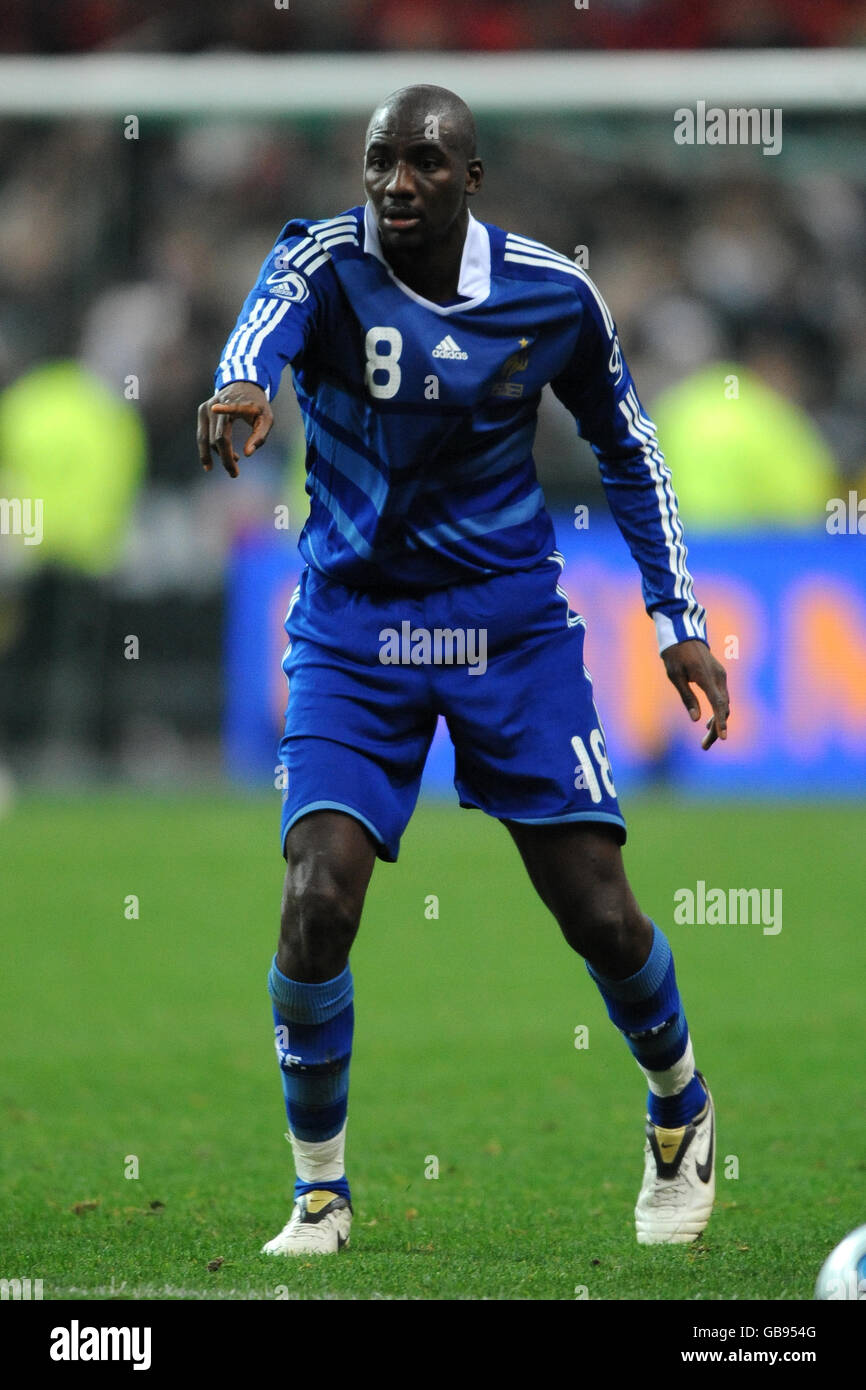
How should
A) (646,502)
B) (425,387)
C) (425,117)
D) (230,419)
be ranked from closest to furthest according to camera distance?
(230,419)
(425,117)
(425,387)
(646,502)

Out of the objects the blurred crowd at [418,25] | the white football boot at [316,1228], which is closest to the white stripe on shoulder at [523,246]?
the white football boot at [316,1228]

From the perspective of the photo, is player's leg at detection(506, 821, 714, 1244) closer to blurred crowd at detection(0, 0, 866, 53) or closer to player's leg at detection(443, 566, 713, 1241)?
player's leg at detection(443, 566, 713, 1241)

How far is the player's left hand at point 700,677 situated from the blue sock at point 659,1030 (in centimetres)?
43

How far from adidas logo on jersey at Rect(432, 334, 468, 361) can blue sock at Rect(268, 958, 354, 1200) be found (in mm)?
1166

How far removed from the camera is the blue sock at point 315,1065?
3.94 meters

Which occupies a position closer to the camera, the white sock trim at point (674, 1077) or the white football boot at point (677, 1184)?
the white football boot at point (677, 1184)

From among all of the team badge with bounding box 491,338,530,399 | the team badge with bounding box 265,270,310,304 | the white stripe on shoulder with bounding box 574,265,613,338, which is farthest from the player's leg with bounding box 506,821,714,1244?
the team badge with bounding box 265,270,310,304

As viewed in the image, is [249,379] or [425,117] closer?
[249,379]

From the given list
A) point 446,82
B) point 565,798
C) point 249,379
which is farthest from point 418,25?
point 249,379

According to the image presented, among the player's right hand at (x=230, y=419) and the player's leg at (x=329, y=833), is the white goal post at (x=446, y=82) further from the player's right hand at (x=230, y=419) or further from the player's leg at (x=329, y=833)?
the player's right hand at (x=230, y=419)

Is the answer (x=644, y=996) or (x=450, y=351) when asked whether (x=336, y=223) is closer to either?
(x=450, y=351)

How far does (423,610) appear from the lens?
157 inches

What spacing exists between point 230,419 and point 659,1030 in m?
1.54
